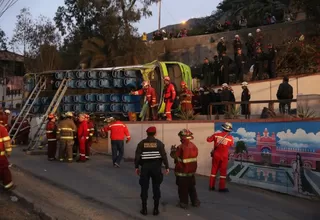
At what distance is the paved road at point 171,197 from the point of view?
28.5ft

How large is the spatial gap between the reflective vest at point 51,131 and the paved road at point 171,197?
185cm

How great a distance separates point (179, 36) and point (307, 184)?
84.1ft

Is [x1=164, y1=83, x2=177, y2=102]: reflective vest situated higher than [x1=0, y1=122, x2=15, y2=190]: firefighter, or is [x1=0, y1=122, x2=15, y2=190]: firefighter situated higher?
[x1=164, y1=83, x2=177, y2=102]: reflective vest

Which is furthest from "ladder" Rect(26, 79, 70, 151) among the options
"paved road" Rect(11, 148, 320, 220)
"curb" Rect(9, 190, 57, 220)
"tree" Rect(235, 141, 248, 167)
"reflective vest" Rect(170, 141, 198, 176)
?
"reflective vest" Rect(170, 141, 198, 176)

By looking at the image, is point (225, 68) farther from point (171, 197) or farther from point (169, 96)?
point (171, 197)

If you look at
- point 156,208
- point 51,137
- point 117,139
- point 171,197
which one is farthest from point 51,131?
point 156,208

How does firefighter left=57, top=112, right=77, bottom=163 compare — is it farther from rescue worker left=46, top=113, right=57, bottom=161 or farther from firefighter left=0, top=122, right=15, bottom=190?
firefighter left=0, top=122, right=15, bottom=190

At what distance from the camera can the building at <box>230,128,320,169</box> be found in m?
9.99

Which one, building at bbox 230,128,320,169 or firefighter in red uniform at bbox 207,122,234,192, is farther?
firefighter in red uniform at bbox 207,122,234,192

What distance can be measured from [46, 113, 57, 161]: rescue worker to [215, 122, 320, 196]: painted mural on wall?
6.66m

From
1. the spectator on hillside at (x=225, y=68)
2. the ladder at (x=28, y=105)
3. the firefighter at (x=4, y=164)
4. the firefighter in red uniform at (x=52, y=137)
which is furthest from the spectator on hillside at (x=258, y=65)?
the firefighter at (x=4, y=164)

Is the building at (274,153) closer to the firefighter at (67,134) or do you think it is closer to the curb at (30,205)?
the curb at (30,205)

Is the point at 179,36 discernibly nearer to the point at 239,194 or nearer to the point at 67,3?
the point at 67,3

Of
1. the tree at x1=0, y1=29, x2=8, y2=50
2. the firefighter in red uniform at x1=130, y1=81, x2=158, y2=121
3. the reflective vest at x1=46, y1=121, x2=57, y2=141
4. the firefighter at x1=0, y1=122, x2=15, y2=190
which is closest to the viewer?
the firefighter at x1=0, y1=122, x2=15, y2=190
